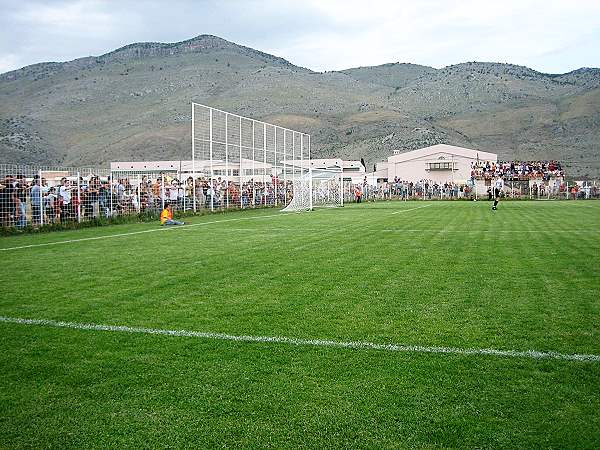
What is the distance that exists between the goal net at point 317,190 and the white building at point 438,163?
27613 mm

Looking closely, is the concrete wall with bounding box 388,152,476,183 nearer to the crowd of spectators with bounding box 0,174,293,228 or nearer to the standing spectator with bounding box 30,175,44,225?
the crowd of spectators with bounding box 0,174,293,228

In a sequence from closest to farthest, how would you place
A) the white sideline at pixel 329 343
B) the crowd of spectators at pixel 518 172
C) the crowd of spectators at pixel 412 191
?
the white sideline at pixel 329 343, the crowd of spectators at pixel 412 191, the crowd of spectators at pixel 518 172

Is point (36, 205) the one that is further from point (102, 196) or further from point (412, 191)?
point (412, 191)

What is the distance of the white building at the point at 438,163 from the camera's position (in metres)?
72.2

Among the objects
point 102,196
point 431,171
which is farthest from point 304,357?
point 431,171

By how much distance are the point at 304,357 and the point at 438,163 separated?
70235mm

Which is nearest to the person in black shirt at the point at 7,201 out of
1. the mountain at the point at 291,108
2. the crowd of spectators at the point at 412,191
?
the crowd of spectators at the point at 412,191

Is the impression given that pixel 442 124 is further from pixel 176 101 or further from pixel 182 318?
pixel 182 318

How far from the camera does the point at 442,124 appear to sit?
13112cm

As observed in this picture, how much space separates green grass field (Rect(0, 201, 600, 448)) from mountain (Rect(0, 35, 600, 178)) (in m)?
100

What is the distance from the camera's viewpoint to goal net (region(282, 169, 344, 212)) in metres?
34.5

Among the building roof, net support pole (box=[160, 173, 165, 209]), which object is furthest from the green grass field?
the building roof

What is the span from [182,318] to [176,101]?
486ft

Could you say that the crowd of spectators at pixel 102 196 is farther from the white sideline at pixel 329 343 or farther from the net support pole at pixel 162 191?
the white sideline at pixel 329 343
